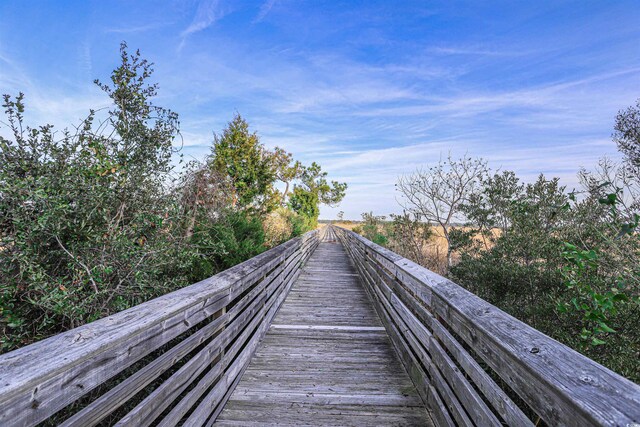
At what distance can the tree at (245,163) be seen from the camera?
1359cm

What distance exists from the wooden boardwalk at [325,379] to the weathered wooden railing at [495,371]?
0.85 ft

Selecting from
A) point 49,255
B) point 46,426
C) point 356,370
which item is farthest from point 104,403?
point 49,255

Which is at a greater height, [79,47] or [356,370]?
→ [79,47]

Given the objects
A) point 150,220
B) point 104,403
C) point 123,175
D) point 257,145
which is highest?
point 257,145

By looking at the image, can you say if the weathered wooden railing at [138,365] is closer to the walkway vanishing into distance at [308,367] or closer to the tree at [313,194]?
the walkway vanishing into distance at [308,367]

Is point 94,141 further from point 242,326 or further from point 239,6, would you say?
point 239,6

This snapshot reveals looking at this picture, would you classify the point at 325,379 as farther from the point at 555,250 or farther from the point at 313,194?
the point at 313,194

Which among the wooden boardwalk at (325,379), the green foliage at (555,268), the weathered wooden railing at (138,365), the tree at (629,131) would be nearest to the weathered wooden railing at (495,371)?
the wooden boardwalk at (325,379)

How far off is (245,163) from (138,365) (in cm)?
1215

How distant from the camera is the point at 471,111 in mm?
17312

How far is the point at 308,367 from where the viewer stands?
3.09 m

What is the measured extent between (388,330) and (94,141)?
14.6 feet

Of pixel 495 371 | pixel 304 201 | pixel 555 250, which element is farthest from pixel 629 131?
pixel 304 201

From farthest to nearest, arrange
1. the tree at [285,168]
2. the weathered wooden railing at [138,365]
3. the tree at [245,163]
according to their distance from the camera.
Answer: the tree at [285,168], the tree at [245,163], the weathered wooden railing at [138,365]
